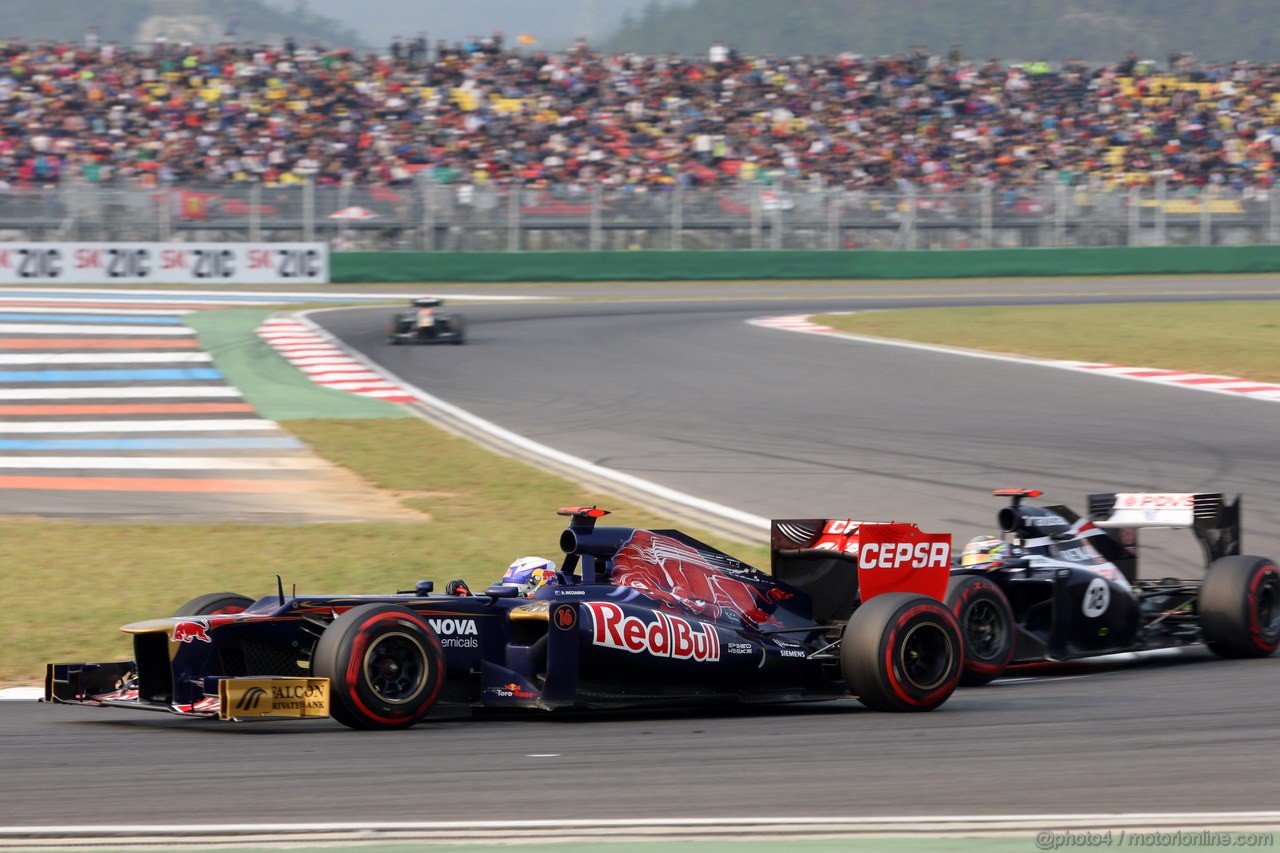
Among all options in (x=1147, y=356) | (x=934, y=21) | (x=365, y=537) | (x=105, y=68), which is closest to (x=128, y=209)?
(x=105, y=68)

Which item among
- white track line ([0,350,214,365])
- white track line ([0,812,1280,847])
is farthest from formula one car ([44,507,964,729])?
white track line ([0,350,214,365])

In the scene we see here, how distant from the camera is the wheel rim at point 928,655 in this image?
6.69 meters

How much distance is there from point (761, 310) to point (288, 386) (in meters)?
12.3

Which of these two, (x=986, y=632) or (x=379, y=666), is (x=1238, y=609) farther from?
(x=379, y=666)

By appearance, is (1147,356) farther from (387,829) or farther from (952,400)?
(387,829)

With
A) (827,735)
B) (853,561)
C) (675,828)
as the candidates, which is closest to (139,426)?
(853,561)

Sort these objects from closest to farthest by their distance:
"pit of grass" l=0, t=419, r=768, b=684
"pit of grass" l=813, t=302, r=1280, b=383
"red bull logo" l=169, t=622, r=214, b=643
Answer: "red bull logo" l=169, t=622, r=214, b=643
"pit of grass" l=0, t=419, r=768, b=684
"pit of grass" l=813, t=302, r=1280, b=383

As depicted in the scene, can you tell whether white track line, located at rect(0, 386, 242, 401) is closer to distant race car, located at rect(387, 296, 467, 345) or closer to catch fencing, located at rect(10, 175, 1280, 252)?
distant race car, located at rect(387, 296, 467, 345)

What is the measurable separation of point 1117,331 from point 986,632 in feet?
59.1

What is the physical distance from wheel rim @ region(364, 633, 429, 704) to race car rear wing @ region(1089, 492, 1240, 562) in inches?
169

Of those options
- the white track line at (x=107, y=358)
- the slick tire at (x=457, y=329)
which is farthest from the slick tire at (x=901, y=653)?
the slick tire at (x=457, y=329)

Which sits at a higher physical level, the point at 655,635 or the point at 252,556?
the point at 655,635

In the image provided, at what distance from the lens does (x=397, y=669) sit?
241 inches

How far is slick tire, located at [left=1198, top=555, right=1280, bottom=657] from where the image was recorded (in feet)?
27.0
